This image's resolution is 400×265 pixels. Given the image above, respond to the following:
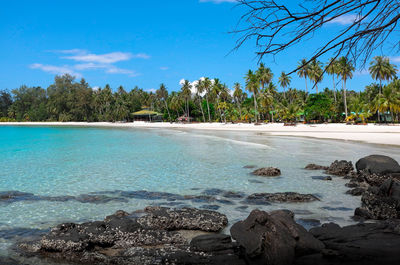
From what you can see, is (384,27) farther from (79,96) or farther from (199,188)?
(79,96)

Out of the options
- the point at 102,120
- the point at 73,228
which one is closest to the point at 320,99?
the point at 73,228

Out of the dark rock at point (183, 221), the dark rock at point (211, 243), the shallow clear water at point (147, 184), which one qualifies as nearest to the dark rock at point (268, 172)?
the shallow clear water at point (147, 184)

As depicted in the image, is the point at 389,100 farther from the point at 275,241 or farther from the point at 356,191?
the point at 275,241

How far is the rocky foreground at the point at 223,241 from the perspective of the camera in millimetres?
4453

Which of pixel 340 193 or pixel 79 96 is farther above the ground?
pixel 79 96

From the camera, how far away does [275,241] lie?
4.52m

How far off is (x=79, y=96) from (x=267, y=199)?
109167 mm

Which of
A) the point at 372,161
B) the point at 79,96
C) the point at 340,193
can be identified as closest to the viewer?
the point at 340,193

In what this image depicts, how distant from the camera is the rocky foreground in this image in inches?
175

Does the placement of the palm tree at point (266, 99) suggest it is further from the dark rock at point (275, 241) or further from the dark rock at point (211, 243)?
the dark rock at point (275, 241)

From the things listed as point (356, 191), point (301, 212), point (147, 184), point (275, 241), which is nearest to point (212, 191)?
point (147, 184)

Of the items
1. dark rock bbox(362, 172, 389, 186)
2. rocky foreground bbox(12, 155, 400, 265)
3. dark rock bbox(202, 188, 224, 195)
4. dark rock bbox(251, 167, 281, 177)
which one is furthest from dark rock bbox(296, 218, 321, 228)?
dark rock bbox(251, 167, 281, 177)

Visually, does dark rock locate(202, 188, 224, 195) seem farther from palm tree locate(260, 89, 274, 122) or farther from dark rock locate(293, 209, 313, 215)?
palm tree locate(260, 89, 274, 122)

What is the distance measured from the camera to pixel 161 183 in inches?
464
